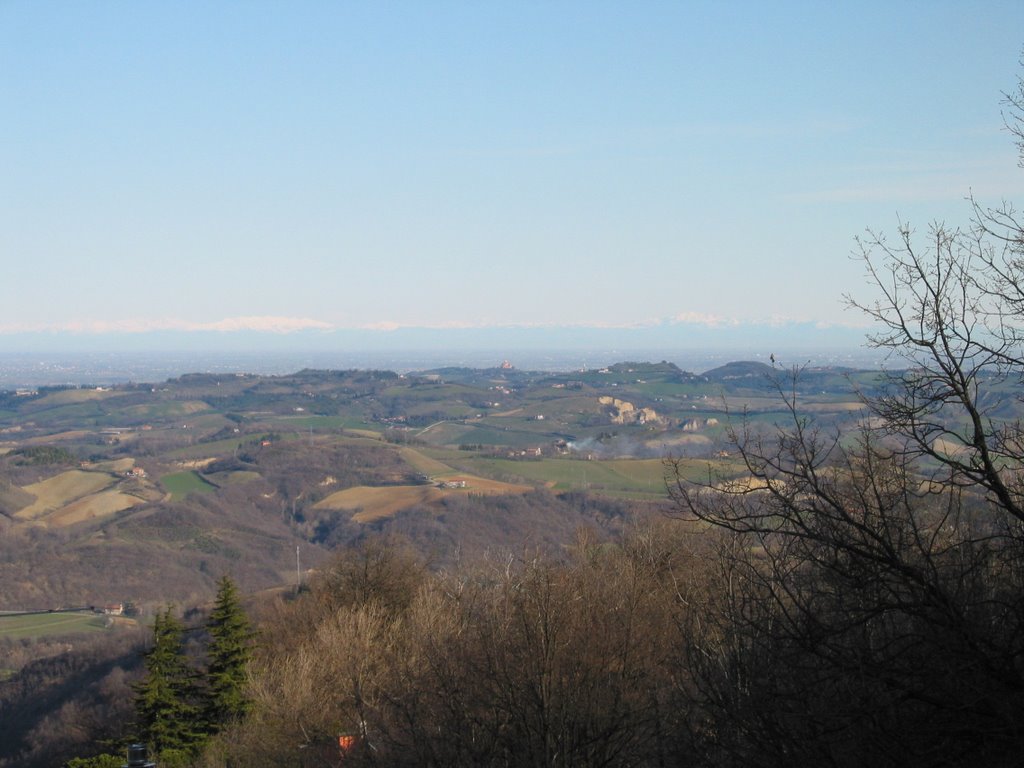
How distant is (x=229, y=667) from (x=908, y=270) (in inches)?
828

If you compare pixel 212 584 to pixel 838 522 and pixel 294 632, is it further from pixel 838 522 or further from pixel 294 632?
pixel 838 522

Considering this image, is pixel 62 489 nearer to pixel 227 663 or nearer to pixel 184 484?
pixel 184 484

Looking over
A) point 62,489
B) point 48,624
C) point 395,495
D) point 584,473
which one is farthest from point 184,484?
point 584,473

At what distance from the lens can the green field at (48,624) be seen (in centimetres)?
5669

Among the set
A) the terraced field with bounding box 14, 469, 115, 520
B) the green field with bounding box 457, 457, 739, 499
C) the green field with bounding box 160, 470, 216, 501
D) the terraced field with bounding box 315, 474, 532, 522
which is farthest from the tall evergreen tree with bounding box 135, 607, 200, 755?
the green field with bounding box 160, 470, 216, 501

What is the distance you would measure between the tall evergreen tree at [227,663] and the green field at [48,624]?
36.1 m

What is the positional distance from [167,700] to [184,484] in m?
75.0

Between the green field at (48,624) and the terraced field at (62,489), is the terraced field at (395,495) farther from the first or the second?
the green field at (48,624)

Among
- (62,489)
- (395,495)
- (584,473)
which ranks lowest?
(62,489)

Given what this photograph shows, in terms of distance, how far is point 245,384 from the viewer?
172m

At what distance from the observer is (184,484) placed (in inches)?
3681

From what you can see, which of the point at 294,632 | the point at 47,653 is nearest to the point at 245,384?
the point at 47,653

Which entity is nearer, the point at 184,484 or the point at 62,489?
the point at 62,489

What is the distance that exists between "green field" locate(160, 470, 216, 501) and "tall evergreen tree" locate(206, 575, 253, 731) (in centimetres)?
6592
